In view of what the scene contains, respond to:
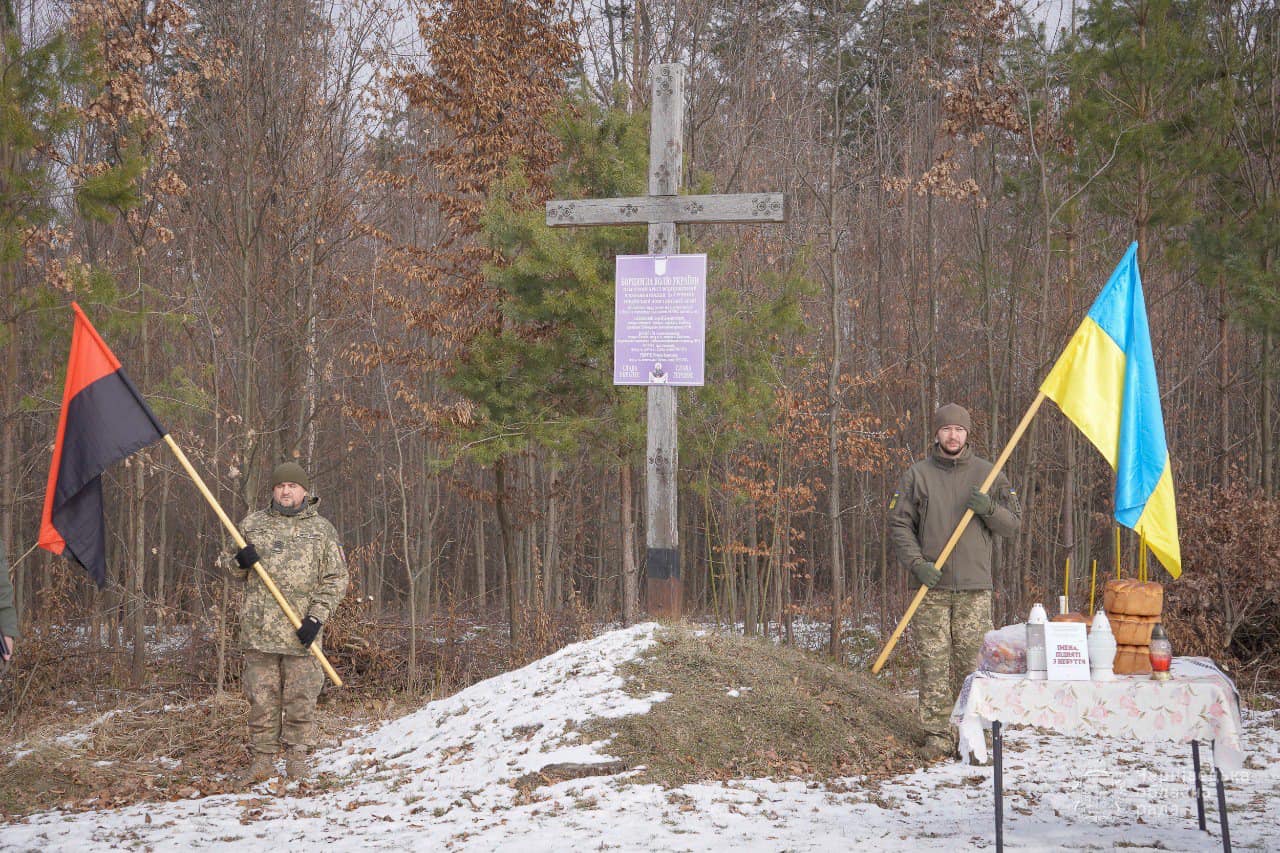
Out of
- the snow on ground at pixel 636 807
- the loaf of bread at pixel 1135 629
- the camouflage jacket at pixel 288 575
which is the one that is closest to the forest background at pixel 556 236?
the snow on ground at pixel 636 807

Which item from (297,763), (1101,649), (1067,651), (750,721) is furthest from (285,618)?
(1101,649)

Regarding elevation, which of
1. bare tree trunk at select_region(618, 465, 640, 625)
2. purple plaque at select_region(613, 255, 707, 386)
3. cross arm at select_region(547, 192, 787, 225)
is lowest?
bare tree trunk at select_region(618, 465, 640, 625)

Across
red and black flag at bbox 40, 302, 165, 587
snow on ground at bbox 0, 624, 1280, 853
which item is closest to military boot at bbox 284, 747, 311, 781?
snow on ground at bbox 0, 624, 1280, 853

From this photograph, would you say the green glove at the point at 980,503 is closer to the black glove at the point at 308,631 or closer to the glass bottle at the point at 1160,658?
the glass bottle at the point at 1160,658

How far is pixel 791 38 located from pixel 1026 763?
1179 cm

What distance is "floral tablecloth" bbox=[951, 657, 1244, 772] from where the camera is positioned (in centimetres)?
464

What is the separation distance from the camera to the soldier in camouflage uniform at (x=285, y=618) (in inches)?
287

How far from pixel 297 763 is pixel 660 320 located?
4248 millimetres

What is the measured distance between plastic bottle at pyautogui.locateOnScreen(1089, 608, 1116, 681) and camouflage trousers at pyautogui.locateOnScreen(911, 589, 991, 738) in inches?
92.8

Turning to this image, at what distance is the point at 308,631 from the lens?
7.25 metres

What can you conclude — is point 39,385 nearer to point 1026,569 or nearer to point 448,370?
point 448,370

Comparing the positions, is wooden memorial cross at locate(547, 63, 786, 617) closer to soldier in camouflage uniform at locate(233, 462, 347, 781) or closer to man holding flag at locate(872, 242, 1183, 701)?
soldier in camouflage uniform at locate(233, 462, 347, 781)

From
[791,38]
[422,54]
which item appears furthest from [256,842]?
[791,38]

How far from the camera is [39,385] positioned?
12281 millimetres
